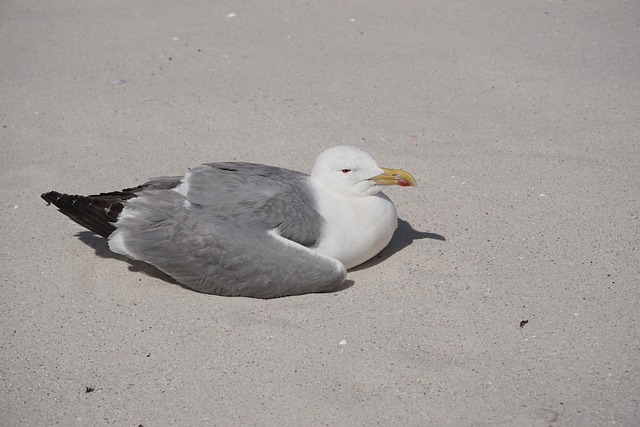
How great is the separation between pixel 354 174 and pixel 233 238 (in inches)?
32.9

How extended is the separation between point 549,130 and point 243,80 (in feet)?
8.95

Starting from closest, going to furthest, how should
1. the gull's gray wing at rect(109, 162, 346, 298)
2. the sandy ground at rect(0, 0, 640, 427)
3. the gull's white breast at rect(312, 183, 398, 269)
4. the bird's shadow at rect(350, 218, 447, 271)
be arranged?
the sandy ground at rect(0, 0, 640, 427) < the gull's gray wing at rect(109, 162, 346, 298) < the gull's white breast at rect(312, 183, 398, 269) < the bird's shadow at rect(350, 218, 447, 271)

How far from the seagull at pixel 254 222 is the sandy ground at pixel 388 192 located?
175mm

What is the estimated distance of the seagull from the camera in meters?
4.62

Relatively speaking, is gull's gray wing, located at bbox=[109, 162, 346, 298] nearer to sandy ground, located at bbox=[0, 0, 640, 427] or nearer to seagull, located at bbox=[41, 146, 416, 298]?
seagull, located at bbox=[41, 146, 416, 298]

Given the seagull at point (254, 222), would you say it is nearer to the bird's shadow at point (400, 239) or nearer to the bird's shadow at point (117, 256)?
the bird's shadow at point (400, 239)

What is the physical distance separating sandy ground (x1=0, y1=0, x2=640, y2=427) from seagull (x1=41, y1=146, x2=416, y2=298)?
175 millimetres

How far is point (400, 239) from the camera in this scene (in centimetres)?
536

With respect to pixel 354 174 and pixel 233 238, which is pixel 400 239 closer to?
pixel 354 174

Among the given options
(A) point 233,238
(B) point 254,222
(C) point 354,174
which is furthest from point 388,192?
(A) point 233,238

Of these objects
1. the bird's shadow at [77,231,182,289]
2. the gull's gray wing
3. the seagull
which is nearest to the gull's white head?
the seagull

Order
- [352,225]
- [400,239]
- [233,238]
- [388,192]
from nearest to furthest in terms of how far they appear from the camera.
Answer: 1. [233,238]
2. [352,225]
3. [400,239]
4. [388,192]

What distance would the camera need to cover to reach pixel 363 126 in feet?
22.0

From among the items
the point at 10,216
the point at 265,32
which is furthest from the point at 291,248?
the point at 265,32
